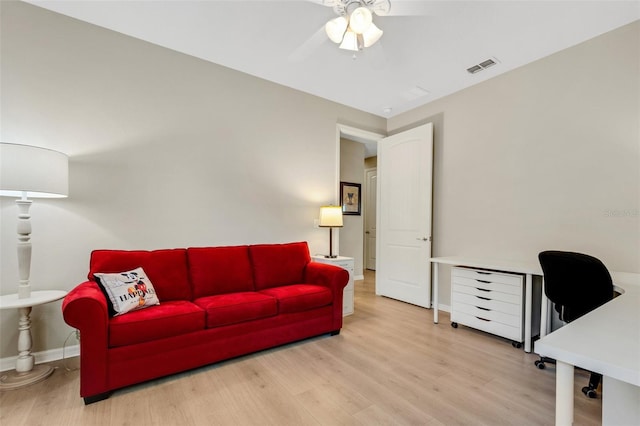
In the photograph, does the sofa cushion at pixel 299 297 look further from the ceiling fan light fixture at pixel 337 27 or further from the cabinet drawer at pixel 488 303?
the ceiling fan light fixture at pixel 337 27

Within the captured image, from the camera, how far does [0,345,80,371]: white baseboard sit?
7.09ft

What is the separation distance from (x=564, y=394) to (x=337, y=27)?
7.94 ft

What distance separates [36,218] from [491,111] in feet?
14.6

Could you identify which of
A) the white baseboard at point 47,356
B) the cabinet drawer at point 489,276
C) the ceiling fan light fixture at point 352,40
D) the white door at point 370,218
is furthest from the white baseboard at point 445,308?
the white baseboard at point 47,356

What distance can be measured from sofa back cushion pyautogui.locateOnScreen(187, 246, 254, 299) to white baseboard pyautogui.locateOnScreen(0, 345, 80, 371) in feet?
3.41

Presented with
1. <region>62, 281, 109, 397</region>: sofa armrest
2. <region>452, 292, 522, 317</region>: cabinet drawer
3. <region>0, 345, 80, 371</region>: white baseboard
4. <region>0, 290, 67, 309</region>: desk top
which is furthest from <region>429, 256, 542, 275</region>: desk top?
<region>0, 345, 80, 371</region>: white baseboard

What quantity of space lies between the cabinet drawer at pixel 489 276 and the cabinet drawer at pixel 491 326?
0.39 m

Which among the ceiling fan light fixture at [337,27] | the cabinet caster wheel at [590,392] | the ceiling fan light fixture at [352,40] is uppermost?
the ceiling fan light fixture at [337,27]

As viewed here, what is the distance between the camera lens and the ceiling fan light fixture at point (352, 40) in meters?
2.24

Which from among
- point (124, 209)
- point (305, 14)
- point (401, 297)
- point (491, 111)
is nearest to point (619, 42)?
point (491, 111)

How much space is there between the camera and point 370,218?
21.7 ft

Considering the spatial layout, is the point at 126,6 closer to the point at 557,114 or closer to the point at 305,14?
the point at 305,14

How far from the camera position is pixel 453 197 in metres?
3.68

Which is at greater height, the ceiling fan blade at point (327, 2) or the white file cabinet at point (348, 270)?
the ceiling fan blade at point (327, 2)
